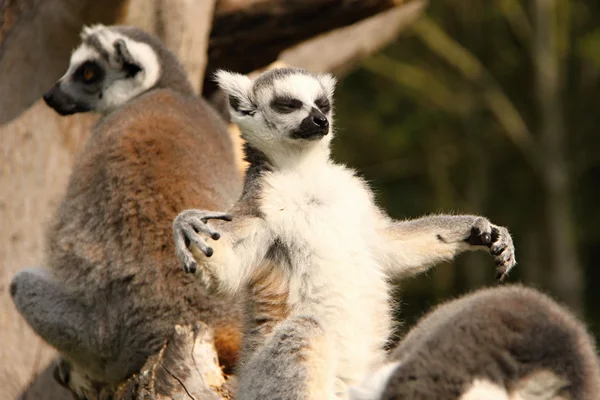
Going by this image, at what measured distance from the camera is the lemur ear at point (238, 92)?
5887mm

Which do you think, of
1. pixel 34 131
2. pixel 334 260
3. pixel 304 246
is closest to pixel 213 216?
pixel 304 246

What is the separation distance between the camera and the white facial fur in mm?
7922

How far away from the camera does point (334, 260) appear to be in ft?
17.8

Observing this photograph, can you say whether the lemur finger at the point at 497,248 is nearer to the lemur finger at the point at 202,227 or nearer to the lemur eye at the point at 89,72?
the lemur finger at the point at 202,227

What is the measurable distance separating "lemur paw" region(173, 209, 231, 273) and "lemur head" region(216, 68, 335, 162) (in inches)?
27.6

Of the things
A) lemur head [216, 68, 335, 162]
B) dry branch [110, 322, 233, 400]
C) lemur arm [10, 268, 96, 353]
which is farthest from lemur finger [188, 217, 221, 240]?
lemur arm [10, 268, 96, 353]

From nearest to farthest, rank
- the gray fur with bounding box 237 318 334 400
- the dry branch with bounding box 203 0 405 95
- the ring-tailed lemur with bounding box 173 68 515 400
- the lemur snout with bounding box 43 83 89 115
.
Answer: the gray fur with bounding box 237 318 334 400 < the ring-tailed lemur with bounding box 173 68 515 400 < the lemur snout with bounding box 43 83 89 115 < the dry branch with bounding box 203 0 405 95

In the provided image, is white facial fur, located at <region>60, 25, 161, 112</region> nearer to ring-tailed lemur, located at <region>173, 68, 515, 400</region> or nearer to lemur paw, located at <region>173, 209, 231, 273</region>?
ring-tailed lemur, located at <region>173, 68, 515, 400</region>

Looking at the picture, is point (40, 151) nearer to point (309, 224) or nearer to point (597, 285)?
point (309, 224)

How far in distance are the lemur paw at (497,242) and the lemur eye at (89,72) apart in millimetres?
3689

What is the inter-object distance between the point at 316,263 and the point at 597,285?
16036mm

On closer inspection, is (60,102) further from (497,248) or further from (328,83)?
(497,248)

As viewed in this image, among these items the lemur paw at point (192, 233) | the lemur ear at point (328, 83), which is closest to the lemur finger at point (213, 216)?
the lemur paw at point (192, 233)

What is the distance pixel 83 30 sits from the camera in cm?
815
